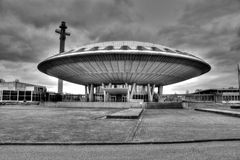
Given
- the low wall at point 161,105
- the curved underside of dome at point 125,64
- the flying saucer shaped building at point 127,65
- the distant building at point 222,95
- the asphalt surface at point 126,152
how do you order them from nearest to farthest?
1. the asphalt surface at point 126,152
2. the low wall at point 161,105
3. the curved underside of dome at point 125,64
4. the flying saucer shaped building at point 127,65
5. the distant building at point 222,95

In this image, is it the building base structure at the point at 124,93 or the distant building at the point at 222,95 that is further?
the distant building at the point at 222,95

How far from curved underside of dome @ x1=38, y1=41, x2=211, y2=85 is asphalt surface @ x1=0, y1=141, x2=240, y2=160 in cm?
2775

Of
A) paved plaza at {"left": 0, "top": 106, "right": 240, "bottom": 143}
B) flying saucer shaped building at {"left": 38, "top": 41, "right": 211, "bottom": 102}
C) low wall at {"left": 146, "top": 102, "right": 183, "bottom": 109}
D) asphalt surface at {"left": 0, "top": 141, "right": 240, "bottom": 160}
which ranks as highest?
flying saucer shaped building at {"left": 38, "top": 41, "right": 211, "bottom": 102}

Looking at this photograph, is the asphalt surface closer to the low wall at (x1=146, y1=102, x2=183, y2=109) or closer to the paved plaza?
the paved plaza

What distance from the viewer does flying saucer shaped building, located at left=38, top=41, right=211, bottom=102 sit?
110 feet

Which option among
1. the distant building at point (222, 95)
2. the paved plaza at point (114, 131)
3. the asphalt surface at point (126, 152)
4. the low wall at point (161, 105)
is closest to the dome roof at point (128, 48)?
the low wall at point (161, 105)

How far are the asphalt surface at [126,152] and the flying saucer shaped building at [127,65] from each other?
27.8m

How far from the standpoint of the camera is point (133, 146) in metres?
5.28

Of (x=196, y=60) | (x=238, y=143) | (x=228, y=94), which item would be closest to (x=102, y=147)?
(x=238, y=143)

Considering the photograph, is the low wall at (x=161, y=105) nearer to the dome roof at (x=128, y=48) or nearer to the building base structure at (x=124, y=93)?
the building base structure at (x=124, y=93)

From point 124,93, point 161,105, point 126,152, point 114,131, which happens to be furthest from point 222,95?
point 126,152

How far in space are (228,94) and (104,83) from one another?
81022 mm

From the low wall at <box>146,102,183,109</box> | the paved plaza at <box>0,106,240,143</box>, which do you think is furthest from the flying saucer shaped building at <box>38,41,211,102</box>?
the paved plaza at <box>0,106,240,143</box>

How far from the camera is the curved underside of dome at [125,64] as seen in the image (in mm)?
33281
